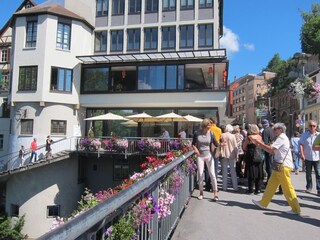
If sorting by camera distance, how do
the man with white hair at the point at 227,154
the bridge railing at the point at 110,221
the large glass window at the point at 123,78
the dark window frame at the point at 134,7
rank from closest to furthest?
the bridge railing at the point at 110,221 → the man with white hair at the point at 227,154 → the large glass window at the point at 123,78 → the dark window frame at the point at 134,7

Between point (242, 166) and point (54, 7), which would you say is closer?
point (242, 166)

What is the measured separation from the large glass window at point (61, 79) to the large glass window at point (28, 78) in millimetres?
1413

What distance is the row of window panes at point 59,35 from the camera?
2988 cm

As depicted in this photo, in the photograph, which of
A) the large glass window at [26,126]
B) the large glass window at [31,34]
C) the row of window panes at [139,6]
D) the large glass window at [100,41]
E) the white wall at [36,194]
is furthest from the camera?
the large glass window at [100,41]

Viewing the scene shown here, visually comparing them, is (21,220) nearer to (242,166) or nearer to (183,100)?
(183,100)

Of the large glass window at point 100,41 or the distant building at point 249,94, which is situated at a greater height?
the distant building at point 249,94

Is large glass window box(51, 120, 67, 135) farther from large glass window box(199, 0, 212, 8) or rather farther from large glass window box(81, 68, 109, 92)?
large glass window box(199, 0, 212, 8)

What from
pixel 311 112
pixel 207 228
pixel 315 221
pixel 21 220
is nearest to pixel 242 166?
pixel 315 221

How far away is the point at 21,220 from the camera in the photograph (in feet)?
79.4

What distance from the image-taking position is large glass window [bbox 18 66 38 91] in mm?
29141

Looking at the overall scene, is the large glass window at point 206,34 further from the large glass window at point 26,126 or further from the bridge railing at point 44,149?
the large glass window at point 26,126

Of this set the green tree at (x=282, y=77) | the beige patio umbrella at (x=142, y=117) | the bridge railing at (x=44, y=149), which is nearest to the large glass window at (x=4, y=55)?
the bridge railing at (x=44, y=149)

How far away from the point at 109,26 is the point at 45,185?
16.8 m

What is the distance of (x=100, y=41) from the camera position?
112 ft
